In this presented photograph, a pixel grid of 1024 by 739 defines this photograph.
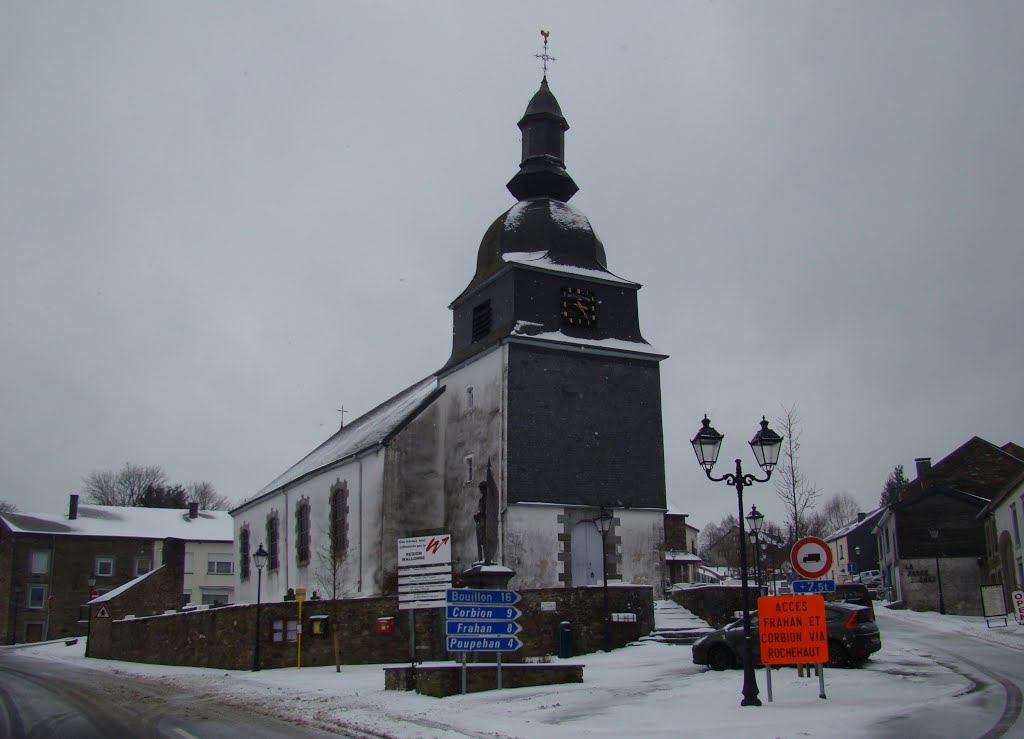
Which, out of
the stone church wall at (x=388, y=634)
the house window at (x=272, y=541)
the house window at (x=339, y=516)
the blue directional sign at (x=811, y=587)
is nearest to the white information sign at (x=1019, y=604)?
the stone church wall at (x=388, y=634)

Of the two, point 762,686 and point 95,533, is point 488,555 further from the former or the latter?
point 95,533

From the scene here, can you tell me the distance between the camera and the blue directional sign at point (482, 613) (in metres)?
17.1

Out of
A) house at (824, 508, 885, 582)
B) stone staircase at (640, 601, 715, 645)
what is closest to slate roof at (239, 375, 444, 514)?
stone staircase at (640, 601, 715, 645)

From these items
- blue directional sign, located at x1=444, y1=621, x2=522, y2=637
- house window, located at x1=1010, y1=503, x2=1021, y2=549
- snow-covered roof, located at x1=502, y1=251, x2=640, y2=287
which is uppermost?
snow-covered roof, located at x1=502, y1=251, x2=640, y2=287

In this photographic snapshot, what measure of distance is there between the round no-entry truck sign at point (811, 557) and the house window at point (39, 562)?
59.6 m

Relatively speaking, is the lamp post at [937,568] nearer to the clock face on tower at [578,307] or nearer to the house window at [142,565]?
the clock face on tower at [578,307]

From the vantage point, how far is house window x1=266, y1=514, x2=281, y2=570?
44.0m

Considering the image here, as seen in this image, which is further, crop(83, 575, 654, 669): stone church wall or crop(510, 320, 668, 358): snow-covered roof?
crop(510, 320, 668, 358): snow-covered roof

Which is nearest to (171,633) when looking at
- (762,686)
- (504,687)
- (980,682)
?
(504,687)

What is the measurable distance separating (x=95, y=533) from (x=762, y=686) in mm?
59843

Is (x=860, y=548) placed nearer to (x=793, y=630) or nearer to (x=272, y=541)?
(x=272, y=541)

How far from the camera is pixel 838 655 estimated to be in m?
18.4

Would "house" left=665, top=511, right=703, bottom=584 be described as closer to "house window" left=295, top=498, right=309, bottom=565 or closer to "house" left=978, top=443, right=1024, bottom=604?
"house" left=978, top=443, right=1024, bottom=604

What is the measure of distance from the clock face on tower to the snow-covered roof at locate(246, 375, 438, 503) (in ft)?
19.2
